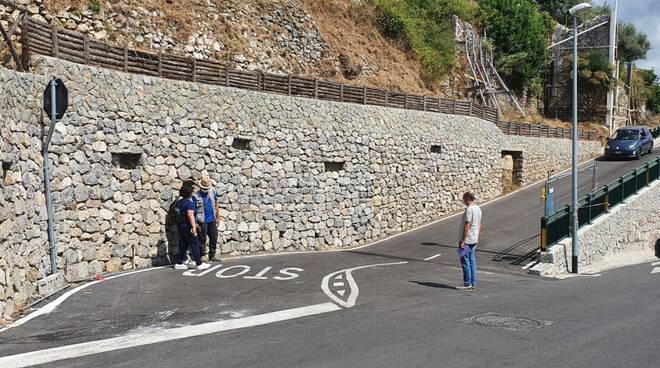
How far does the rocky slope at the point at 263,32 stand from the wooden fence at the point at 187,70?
4106 mm

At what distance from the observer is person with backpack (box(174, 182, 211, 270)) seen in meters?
12.1

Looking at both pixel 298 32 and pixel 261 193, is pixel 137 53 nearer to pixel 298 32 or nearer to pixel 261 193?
pixel 261 193

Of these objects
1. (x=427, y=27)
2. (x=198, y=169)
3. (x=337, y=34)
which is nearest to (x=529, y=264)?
(x=198, y=169)

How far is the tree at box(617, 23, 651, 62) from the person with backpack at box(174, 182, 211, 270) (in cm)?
5686

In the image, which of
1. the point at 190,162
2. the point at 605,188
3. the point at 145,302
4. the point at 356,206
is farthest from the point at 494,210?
the point at 145,302

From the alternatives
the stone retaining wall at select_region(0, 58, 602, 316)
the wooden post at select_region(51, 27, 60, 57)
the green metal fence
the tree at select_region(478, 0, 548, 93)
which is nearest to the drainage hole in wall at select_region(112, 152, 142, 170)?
the stone retaining wall at select_region(0, 58, 602, 316)

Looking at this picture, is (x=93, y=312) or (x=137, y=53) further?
(x=137, y=53)

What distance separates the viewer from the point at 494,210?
24.2 metres

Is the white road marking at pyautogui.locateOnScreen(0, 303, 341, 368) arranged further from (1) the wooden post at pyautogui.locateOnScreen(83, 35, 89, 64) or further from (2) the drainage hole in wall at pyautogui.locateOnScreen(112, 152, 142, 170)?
(1) the wooden post at pyautogui.locateOnScreen(83, 35, 89, 64)

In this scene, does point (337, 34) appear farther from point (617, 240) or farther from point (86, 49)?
point (86, 49)

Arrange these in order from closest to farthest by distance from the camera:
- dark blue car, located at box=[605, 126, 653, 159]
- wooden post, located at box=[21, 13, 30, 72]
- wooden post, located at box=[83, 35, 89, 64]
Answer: wooden post, located at box=[21, 13, 30, 72] < wooden post, located at box=[83, 35, 89, 64] < dark blue car, located at box=[605, 126, 653, 159]

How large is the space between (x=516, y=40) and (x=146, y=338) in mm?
42248

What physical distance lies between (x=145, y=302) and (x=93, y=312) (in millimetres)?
872

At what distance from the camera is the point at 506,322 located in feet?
25.7
